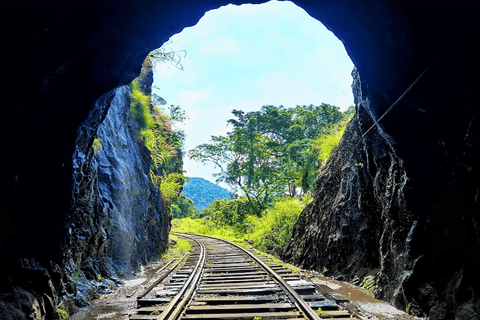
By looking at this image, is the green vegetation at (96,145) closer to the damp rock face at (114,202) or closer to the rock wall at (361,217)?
the damp rock face at (114,202)

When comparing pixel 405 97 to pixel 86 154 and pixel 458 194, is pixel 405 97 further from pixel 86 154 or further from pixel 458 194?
pixel 86 154

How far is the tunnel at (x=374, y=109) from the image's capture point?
4.69 metres

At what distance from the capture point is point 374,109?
6672 millimetres

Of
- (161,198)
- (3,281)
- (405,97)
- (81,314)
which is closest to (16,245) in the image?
(3,281)

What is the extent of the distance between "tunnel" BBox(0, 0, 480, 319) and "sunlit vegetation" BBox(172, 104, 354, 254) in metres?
14.3

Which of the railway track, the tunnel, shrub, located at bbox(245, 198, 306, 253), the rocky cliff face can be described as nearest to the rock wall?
the tunnel

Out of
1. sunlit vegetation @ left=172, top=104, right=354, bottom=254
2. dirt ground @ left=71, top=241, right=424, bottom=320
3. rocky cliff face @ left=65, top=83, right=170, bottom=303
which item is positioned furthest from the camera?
sunlit vegetation @ left=172, top=104, right=354, bottom=254

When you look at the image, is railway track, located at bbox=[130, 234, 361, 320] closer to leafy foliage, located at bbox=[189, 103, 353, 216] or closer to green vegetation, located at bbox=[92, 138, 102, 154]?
green vegetation, located at bbox=[92, 138, 102, 154]

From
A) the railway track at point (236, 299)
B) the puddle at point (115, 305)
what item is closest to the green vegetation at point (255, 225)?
the railway track at point (236, 299)

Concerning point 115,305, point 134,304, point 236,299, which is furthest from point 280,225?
point 115,305

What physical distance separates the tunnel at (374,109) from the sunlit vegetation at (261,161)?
14298mm

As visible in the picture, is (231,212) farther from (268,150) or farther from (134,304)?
(134,304)

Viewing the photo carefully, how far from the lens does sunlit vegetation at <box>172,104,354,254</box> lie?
2383 centimetres

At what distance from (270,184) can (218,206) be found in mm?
6291
